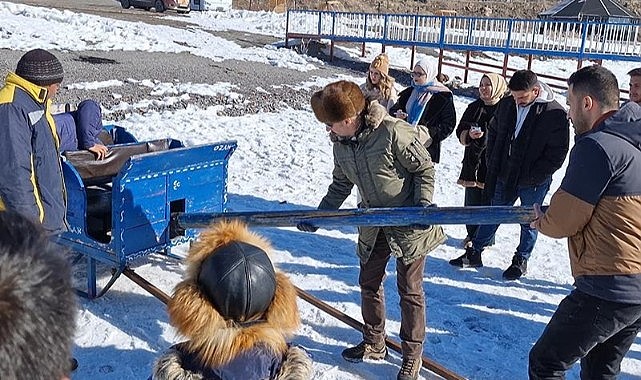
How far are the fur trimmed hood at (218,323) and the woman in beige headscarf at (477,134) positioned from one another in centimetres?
384

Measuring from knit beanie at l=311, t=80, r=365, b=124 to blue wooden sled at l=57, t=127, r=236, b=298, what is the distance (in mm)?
1485

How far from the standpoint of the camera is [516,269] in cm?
557

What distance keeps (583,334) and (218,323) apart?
163 cm

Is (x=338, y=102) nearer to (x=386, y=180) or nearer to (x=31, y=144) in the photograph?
(x=386, y=180)

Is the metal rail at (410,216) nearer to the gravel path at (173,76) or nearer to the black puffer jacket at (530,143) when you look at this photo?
the black puffer jacket at (530,143)

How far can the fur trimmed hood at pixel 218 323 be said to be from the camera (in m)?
2.10

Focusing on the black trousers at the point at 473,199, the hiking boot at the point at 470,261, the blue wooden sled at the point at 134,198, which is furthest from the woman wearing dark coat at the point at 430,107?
the blue wooden sled at the point at 134,198

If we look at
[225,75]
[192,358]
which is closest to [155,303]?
[192,358]

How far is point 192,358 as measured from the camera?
219 cm

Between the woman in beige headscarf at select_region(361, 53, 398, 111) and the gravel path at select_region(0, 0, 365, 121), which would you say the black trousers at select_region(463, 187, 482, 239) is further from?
the gravel path at select_region(0, 0, 365, 121)

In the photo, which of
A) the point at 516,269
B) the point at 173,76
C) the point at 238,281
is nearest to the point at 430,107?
the point at 516,269

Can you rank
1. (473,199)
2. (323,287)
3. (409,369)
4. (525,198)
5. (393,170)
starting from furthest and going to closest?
1. (473,199)
2. (525,198)
3. (323,287)
4. (409,369)
5. (393,170)

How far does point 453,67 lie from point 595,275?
60.6 feet

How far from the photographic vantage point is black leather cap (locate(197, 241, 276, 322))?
2.07 meters
